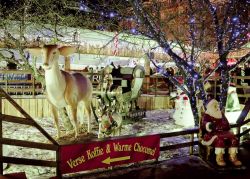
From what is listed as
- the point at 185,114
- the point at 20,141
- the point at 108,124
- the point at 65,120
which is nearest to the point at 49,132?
the point at 65,120

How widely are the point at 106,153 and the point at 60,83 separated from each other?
2.39m

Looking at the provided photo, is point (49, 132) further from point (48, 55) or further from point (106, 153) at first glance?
point (106, 153)

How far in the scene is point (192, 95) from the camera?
9.40 meters

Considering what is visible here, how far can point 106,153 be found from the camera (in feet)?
19.0

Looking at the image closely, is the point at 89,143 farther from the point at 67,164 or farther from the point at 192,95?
the point at 192,95

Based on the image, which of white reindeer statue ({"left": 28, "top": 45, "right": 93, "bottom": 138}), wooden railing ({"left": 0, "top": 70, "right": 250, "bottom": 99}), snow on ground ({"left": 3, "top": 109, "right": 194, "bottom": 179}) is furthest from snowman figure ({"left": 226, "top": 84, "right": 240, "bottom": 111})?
white reindeer statue ({"left": 28, "top": 45, "right": 93, "bottom": 138})

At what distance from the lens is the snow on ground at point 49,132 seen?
23.3ft

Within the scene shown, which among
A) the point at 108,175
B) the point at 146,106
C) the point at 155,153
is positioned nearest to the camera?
the point at 108,175

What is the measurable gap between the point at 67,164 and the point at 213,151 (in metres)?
3.33

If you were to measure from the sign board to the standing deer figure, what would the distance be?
221cm

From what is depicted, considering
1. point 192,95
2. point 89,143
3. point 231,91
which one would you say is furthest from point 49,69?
point 231,91

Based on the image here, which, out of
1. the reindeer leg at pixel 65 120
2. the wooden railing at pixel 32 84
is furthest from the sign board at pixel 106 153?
the wooden railing at pixel 32 84

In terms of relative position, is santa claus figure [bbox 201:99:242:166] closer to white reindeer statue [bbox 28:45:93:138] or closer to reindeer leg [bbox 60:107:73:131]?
white reindeer statue [bbox 28:45:93:138]

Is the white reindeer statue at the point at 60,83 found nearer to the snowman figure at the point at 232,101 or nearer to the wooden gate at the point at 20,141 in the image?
the wooden gate at the point at 20,141
